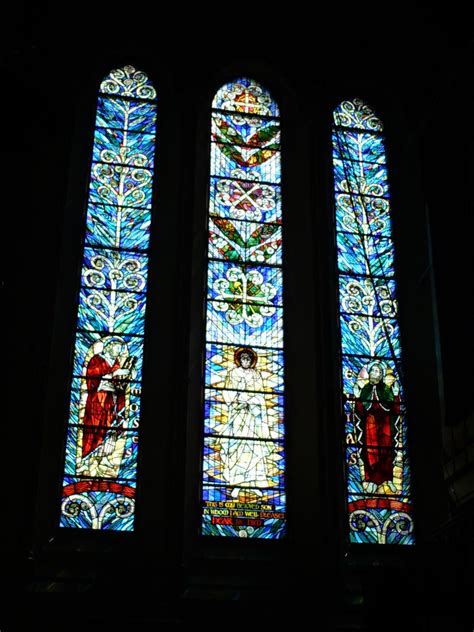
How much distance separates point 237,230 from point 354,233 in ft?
3.26

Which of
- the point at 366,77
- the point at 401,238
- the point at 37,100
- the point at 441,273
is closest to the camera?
the point at 441,273

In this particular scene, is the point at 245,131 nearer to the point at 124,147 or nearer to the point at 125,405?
the point at 124,147

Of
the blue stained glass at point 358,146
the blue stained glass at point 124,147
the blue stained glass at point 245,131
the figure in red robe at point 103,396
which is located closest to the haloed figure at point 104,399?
the figure in red robe at point 103,396

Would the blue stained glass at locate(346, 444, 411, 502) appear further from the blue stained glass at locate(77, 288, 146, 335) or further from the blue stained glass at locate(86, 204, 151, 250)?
the blue stained glass at locate(86, 204, 151, 250)

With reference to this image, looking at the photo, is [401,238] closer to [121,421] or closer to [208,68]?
[208,68]

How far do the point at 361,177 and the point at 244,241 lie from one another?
1282 mm

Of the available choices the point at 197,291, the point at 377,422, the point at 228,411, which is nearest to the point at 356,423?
the point at 377,422

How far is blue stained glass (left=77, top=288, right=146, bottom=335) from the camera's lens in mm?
8141

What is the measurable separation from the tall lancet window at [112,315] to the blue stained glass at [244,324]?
22.4 inches

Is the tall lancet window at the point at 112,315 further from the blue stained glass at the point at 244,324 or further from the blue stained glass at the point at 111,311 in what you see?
the blue stained glass at the point at 244,324

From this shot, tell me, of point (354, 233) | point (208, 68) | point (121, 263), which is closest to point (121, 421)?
point (121, 263)

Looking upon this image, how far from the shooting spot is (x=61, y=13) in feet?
29.8

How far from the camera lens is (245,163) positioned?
909 centimetres

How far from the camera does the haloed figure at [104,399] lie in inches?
303
